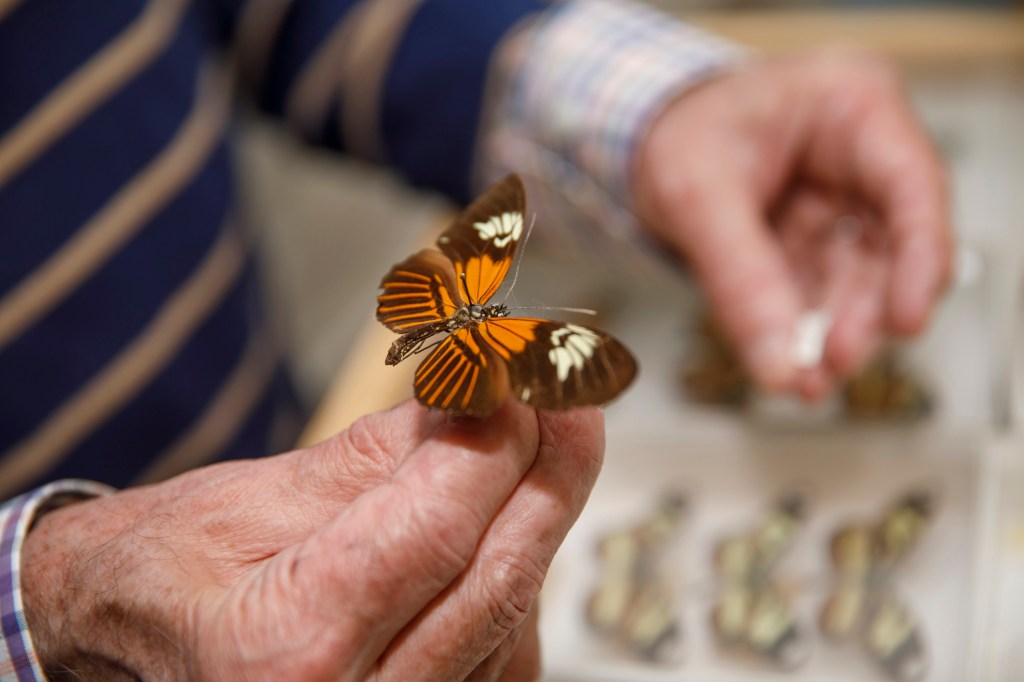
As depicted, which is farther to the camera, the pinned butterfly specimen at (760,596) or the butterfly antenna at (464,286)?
the pinned butterfly specimen at (760,596)

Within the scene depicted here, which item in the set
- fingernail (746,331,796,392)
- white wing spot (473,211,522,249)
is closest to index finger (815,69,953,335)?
fingernail (746,331,796,392)

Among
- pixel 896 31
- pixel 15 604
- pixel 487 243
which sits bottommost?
pixel 15 604

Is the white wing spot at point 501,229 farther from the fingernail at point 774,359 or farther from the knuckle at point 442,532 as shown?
the fingernail at point 774,359

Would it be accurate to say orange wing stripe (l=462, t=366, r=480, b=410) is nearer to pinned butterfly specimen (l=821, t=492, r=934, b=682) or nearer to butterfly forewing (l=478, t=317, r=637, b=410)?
butterfly forewing (l=478, t=317, r=637, b=410)

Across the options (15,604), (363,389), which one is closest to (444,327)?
(15,604)

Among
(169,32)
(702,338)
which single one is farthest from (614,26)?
(169,32)

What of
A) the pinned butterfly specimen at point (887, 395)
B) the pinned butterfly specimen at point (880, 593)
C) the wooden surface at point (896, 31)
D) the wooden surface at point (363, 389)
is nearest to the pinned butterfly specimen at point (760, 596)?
the pinned butterfly specimen at point (880, 593)

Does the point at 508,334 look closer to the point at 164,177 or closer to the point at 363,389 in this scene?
the point at 363,389
